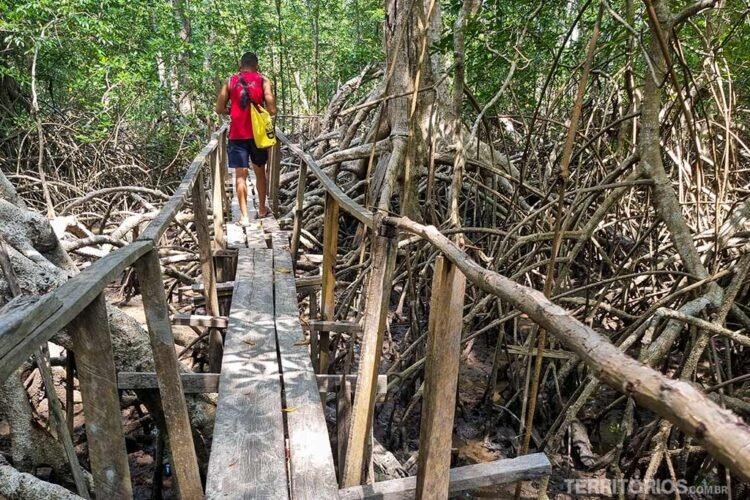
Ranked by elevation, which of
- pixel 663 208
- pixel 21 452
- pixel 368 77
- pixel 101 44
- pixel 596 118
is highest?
pixel 101 44

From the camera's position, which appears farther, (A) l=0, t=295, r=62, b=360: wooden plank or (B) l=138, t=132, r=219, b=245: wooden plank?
(B) l=138, t=132, r=219, b=245: wooden plank

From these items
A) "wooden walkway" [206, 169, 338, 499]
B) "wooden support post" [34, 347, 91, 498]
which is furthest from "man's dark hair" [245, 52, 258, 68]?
"wooden support post" [34, 347, 91, 498]

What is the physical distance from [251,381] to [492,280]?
121 centimetres

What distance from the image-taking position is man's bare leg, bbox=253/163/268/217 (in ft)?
14.5

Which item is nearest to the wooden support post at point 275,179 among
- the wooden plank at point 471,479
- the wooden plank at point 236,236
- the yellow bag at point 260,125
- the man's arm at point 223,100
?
the wooden plank at point 236,236

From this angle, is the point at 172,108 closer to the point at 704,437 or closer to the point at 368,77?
the point at 368,77

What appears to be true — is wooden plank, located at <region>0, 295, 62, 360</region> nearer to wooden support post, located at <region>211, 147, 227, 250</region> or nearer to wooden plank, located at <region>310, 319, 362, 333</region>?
wooden plank, located at <region>310, 319, 362, 333</region>

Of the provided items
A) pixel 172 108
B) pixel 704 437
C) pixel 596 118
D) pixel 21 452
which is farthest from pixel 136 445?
pixel 172 108

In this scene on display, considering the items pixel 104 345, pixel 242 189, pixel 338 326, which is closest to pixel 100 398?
pixel 104 345

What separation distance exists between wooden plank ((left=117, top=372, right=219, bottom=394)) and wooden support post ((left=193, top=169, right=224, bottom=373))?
89 cm

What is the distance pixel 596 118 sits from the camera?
15.4 feet

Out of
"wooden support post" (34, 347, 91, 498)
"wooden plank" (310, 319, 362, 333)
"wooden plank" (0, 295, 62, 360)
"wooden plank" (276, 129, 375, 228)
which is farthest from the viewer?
"wooden plank" (310, 319, 362, 333)

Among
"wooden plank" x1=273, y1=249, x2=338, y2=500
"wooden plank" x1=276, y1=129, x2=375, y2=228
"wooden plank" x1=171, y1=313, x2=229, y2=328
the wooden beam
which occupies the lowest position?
"wooden plank" x1=171, y1=313, x2=229, y2=328

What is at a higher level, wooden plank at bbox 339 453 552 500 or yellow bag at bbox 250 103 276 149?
yellow bag at bbox 250 103 276 149
